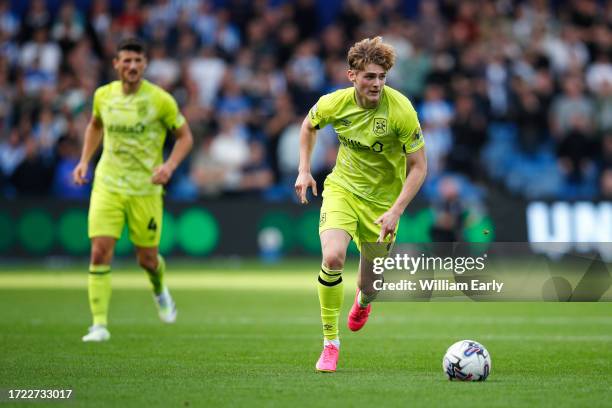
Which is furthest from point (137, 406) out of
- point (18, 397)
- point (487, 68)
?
point (487, 68)

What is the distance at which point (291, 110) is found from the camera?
2386 centimetres

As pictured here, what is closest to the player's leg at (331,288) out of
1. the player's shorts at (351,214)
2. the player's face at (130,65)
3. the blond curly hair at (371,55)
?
the player's shorts at (351,214)

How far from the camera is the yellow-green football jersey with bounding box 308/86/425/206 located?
9352mm

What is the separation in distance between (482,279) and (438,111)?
48.2 ft

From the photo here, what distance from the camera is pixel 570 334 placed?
1226 cm

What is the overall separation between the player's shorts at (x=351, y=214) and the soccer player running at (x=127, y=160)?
268 cm

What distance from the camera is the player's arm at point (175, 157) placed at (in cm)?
1180

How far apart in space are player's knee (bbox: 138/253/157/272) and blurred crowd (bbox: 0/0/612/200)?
33.5 ft

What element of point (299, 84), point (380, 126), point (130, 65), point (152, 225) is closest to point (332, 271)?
point (380, 126)

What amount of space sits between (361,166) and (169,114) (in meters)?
3.11

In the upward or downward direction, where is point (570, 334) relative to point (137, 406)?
upward

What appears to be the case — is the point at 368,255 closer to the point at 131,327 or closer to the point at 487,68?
the point at 131,327

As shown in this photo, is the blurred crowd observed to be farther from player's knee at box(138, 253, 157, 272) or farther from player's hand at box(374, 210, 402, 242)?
player's hand at box(374, 210, 402, 242)

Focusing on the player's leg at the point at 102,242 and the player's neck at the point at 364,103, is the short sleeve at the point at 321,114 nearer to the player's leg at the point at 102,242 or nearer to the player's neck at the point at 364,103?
the player's neck at the point at 364,103
